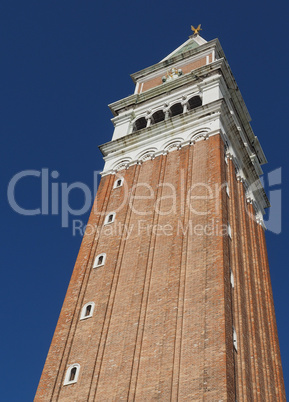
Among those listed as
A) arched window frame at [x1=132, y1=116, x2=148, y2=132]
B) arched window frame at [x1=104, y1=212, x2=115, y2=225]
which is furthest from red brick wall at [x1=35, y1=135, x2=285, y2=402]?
arched window frame at [x1=132, y1=116, x2=148, y2=132]

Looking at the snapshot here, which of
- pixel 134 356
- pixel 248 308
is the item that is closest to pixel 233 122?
pixel 248 308

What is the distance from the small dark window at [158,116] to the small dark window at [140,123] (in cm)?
82

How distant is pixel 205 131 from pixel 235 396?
17.9 metres

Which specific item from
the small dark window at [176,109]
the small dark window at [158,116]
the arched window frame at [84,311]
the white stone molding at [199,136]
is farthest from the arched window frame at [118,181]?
the arched window frame at [84,311]

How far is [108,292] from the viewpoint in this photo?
27219 millimetres

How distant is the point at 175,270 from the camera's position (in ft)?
86.1

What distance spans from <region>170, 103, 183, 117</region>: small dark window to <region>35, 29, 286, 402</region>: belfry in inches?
2.9

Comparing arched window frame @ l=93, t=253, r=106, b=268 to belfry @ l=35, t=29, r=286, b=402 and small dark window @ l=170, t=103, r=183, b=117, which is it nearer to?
belfry @ l=35, t=29, r=286, b=402

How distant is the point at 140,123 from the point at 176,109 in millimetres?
2849

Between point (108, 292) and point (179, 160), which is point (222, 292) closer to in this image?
point (108, 292)

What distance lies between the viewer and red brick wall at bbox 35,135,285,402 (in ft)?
71.6

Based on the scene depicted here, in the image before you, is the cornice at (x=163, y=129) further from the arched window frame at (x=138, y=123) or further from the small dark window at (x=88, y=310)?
the small dark window at (x=88, y=310)

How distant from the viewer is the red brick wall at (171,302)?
71.6 ft

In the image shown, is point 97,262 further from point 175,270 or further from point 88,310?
point 175,270
